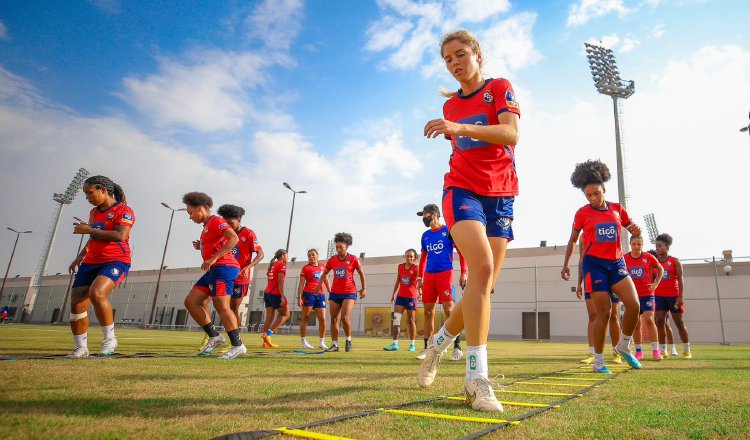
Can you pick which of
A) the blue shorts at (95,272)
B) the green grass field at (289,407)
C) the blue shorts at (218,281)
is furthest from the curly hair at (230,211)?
the green grass field at (289,407)

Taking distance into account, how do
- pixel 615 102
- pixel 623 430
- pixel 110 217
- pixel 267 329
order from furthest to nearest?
1. pixel 615 102
2. pixel 267 329
3. pixel 110 217
4. pixel 623 430

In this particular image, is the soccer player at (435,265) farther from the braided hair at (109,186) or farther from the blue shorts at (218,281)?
the braided hair at (109,186)

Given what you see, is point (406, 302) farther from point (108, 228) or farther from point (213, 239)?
point (108, 228)

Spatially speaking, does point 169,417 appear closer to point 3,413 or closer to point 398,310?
point 3,413

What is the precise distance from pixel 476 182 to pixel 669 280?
9705 mm

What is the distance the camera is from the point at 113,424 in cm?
183

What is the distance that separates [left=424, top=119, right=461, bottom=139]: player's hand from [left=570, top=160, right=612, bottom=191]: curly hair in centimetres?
432

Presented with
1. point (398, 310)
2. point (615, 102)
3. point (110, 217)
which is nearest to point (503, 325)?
point (615, 102)

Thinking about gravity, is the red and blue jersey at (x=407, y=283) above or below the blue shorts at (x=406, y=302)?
above

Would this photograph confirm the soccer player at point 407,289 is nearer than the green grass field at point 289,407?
No

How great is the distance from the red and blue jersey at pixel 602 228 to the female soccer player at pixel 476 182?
317 cm

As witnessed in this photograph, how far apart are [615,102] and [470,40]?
34.1 metres

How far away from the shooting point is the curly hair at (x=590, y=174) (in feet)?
20.1

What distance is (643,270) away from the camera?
9.02m
